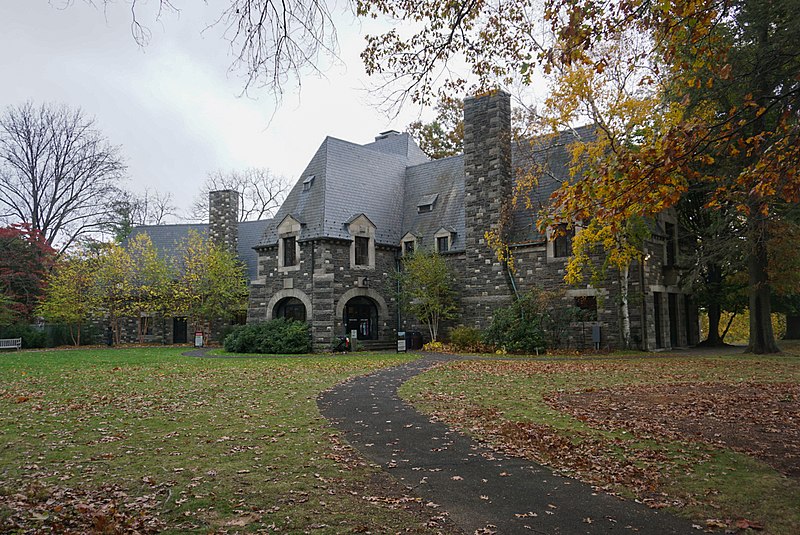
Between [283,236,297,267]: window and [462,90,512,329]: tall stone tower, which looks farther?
[283,236,297,267]: window

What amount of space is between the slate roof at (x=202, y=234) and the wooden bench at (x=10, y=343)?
28.9ft

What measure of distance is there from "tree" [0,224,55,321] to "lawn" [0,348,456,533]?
1067 inches

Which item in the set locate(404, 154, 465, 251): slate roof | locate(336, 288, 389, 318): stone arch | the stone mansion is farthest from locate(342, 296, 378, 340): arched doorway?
locate(404, 154, 465, 251): slate roof

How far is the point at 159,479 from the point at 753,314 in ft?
67.5

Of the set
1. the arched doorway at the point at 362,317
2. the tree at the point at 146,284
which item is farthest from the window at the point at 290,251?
the tree at the point at 146,284

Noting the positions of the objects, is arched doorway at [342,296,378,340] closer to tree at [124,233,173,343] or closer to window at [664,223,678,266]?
tree at [124,233,173,343]

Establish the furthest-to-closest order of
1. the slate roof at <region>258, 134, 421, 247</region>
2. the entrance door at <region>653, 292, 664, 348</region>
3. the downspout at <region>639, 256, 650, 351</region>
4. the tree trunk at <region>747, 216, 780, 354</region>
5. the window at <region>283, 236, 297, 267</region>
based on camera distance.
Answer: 1. the window at <region>283, 236, 297, 267</region>
2. the slate roof at <region>258, 134, 421, 247</region>
3. the entrance door at <region>653, 292, 664, 348</region>
4. the downspout at <region>639, 256, 650, 351</region>
5. the tree trunk at <region>747, 216, 780, 354</region>

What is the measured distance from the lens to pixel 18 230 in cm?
3506

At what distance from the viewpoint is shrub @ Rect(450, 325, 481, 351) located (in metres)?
24.5

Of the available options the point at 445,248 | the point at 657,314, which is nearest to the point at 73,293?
the point at 445,248

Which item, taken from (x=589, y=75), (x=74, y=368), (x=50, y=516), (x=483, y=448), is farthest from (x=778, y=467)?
(x=74, y=368)

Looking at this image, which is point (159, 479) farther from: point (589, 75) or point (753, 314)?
point (753, 314)

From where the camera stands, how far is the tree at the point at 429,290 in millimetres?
25891

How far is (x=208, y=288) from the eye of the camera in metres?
33.2
